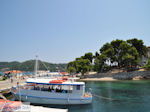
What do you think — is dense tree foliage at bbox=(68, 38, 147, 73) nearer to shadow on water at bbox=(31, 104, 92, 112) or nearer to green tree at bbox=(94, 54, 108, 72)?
green tree at bbox=(94, 54, 108, 72)

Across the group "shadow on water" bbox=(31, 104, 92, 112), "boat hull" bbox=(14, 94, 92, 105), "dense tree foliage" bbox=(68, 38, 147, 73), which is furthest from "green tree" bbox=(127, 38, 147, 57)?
"shadow on water" bbox=(31, 104, 92, 112)

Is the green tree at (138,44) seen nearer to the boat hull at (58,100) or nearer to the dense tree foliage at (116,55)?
the dense tree foliage at (116,55)

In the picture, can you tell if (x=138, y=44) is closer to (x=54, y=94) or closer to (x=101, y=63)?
(x=101, y=63)

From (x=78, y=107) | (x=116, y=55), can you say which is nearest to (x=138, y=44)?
(x=116, y=55)

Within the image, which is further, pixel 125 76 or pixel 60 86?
pixel 125 76

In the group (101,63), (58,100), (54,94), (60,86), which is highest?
(101,63)

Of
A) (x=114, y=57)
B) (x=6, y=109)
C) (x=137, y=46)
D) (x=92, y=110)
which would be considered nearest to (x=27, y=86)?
(x=6, y=109)

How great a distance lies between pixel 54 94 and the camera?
1931 cm

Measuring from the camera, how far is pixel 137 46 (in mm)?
69688

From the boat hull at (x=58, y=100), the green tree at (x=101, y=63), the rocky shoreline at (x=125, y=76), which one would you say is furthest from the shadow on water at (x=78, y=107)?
the green tree at (x=101, y=63)

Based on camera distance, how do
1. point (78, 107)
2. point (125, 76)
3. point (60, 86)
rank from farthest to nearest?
point (125, 76) < point (60, 86) < point (78, 107)

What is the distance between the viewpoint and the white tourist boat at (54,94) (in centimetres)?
1933

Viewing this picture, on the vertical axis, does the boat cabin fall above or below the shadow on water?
above

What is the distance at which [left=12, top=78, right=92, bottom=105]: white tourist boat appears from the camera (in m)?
19.3
